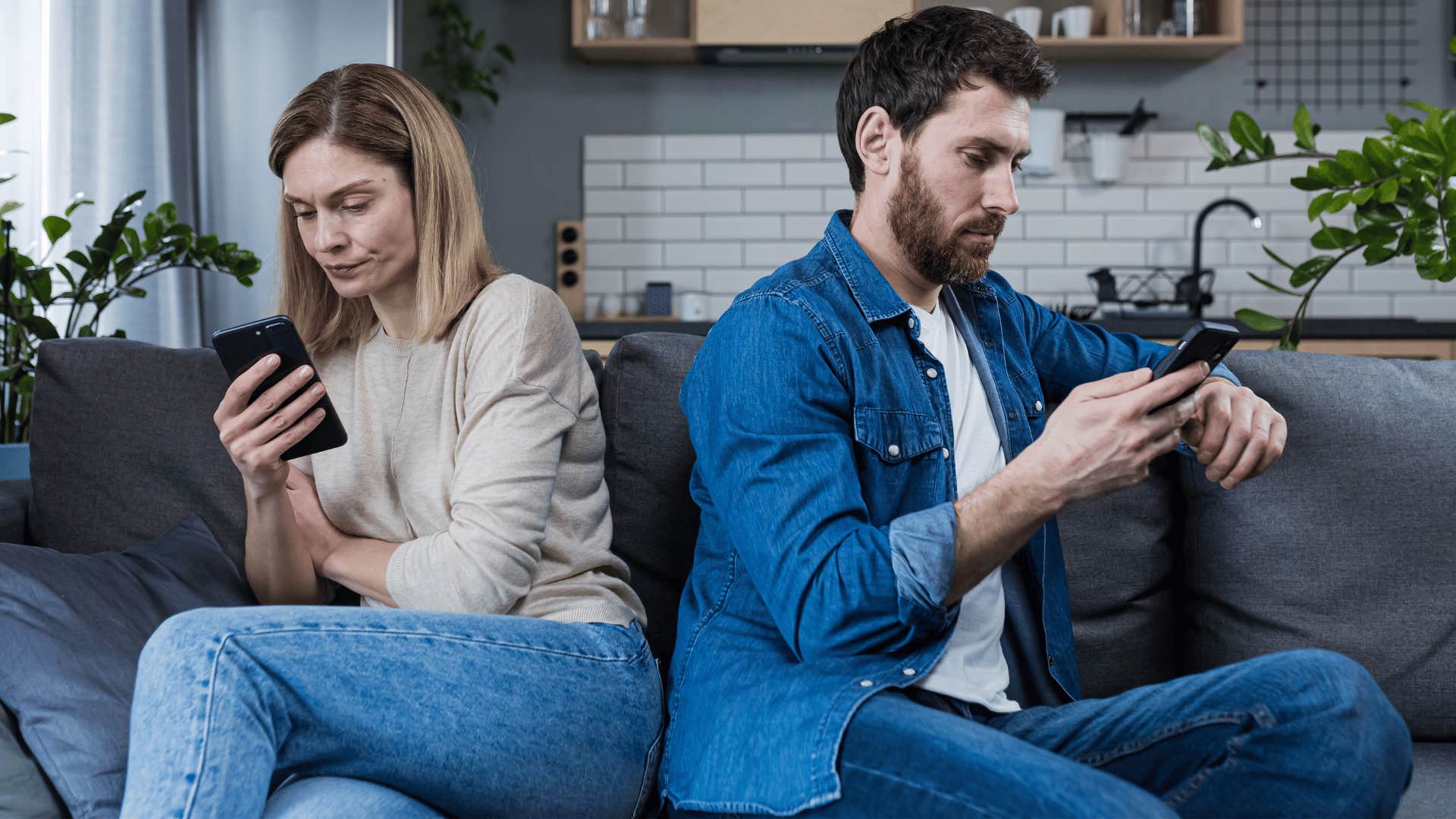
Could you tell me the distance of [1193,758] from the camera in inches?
44.3

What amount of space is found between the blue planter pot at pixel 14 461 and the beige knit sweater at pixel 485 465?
0.71m

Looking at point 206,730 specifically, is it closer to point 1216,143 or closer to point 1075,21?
point 1216,143

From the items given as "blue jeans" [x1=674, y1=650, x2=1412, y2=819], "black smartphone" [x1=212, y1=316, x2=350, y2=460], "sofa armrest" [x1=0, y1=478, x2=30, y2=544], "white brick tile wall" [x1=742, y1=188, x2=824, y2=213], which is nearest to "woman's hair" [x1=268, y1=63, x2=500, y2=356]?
"black smartphone" [x1=212, y1=316, x2=350, y2=460]

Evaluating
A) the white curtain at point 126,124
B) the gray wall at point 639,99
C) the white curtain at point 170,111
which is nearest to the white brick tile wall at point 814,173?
the gray wall at point 639,99

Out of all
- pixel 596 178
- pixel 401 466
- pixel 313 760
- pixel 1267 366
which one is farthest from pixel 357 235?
pixel 596 178

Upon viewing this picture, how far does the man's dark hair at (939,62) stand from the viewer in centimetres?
133

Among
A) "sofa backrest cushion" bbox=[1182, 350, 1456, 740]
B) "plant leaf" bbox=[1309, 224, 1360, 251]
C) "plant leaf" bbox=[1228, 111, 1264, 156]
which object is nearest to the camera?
"sofa backrest cushion" bbox=[1182, 350, 1456, 740]

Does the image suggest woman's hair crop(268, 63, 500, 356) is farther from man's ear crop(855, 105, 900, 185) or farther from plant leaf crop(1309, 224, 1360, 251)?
Answer: plant leaf crop(1309, 224, 1360, 251)

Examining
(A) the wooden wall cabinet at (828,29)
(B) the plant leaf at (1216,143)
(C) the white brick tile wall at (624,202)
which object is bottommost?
(B) the plant leaf at (1216,143)

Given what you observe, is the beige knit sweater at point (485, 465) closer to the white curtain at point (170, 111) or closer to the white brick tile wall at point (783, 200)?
the white curtain at point (170, 111)

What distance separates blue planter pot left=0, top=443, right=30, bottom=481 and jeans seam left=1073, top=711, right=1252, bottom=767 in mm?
1695

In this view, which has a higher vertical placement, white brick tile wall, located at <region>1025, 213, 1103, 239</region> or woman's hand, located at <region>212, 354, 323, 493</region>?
white brick tile wall, located at <region>1025, 213, 1103, 239</region>

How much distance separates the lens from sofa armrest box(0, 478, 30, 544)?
1644 millimetres

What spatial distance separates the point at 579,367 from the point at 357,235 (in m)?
0.31
